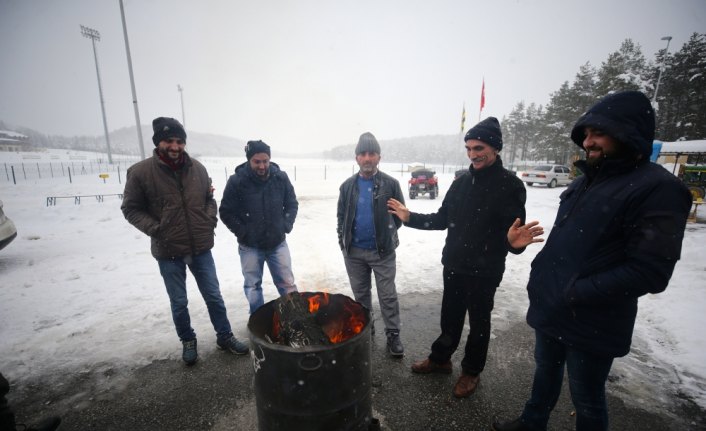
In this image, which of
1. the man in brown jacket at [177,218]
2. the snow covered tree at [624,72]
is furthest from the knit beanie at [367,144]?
the snow covered tree at [624,72]

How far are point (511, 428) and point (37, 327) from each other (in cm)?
533

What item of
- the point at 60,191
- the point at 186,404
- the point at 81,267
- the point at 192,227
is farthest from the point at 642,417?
the point at 60,191

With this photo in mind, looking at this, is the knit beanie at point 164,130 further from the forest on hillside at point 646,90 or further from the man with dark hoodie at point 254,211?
the forest on hillside at point 646,90

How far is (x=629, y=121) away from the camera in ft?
5.19

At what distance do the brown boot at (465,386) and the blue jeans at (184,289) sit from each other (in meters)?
2.48

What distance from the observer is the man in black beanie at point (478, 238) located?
2562 millimetres

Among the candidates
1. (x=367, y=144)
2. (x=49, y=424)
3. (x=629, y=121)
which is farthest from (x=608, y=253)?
(x=49, y=424)

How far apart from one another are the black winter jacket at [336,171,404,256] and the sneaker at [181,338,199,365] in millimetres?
1957

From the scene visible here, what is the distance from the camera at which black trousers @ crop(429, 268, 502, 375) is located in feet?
8.81

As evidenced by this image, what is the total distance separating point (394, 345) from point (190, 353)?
221 centimetres

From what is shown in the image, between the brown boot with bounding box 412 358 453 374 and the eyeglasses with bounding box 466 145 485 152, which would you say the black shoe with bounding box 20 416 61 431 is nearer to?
the brown boot with bounding box 412 358 453 374

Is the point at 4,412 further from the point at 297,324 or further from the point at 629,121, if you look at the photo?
the point at 629,121

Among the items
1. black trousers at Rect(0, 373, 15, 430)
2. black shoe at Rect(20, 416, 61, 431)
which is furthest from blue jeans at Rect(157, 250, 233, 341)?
black trousers at Rect(0, 373, 15, 430)

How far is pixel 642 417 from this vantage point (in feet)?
8.21
